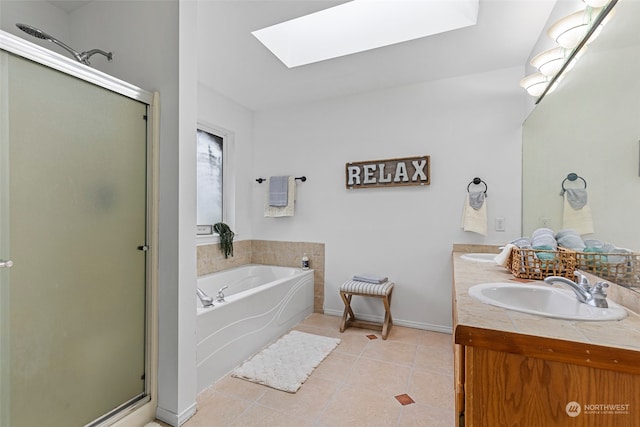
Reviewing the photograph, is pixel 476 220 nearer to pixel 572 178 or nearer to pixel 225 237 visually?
pixel 572 178

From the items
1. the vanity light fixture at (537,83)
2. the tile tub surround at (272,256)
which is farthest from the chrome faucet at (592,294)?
the tile tub surround at (272,256)

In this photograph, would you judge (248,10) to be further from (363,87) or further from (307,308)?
(307,308)

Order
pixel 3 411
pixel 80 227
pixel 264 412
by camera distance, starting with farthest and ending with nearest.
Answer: pixel 264 412 < pixel 80 227 < pixel 3 411

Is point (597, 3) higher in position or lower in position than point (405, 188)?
higher

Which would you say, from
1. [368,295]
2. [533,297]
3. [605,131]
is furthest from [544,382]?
[368,295]

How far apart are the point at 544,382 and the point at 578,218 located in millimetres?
1092

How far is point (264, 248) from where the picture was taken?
12.2 ft

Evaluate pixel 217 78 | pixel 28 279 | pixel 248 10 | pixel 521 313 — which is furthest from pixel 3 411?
pixel 217 78

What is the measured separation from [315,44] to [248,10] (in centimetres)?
75

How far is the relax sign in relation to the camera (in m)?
2.97

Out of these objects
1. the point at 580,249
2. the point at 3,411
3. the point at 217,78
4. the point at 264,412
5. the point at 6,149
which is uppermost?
the point at 217,78

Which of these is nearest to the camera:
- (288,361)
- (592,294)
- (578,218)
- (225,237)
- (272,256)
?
(592,294)

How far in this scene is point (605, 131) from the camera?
3.88 ft

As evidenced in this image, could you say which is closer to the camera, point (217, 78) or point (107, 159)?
point (107, 159)
